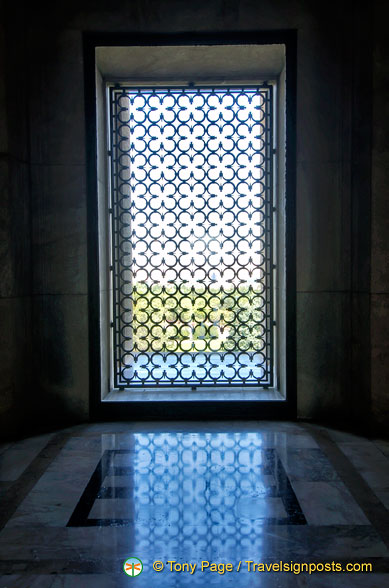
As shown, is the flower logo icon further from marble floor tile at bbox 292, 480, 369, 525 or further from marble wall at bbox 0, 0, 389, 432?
marble wall at bbox 0, 0, 389, 432

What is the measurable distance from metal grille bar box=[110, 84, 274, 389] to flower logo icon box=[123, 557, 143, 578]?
2593mm

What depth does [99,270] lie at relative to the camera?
455 centimetres

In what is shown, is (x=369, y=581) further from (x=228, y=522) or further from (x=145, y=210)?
(x=145, y=210)

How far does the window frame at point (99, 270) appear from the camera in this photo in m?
4.37

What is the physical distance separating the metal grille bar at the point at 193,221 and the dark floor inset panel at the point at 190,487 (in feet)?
4.03

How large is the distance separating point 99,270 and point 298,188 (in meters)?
2.02

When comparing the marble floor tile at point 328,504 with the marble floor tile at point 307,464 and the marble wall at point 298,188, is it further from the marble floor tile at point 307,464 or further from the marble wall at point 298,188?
the marble wall at point 298,188

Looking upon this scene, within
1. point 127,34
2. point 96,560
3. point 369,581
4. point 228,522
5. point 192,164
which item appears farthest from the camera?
point 192,164

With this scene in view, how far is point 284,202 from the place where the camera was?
14.9 ft

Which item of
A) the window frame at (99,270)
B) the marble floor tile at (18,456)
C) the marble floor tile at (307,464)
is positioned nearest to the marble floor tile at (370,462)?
the marble floor tile at (307,464)

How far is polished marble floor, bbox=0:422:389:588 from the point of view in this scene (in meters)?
2.28

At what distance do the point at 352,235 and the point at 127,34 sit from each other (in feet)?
9.04

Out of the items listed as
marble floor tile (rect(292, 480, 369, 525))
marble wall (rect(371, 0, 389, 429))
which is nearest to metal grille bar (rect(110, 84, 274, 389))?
marble wall (rect(371, 0, 389, 429))

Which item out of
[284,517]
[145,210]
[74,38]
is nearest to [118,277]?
[145,210]
